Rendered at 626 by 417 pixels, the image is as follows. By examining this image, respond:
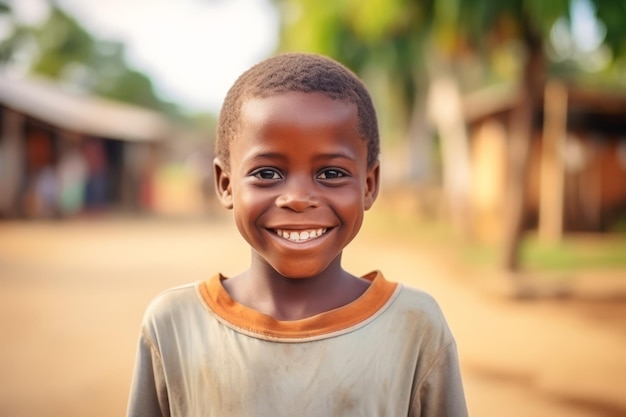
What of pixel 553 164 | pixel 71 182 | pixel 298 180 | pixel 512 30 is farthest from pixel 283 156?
pixel 71 182

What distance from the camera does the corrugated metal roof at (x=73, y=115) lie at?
51.4ft

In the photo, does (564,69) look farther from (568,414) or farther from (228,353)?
(228,353)

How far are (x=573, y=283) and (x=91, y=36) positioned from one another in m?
37.5

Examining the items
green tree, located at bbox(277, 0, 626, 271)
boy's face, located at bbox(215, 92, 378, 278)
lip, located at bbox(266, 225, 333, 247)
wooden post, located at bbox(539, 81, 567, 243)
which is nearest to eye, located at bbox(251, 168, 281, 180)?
boy's face, located at bbox(215, 92, 378, 278)

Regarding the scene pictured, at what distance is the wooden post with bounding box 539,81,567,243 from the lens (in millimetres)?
11148

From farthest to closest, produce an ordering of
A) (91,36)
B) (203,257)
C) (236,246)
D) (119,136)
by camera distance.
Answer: (91,36) < (119,136) < (236,246) < (203,257)

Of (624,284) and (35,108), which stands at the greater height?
(35,108)

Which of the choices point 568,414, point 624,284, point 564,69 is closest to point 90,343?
point 568,414

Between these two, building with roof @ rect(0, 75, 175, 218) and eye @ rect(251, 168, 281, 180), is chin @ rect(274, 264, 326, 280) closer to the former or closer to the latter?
eye @ rect(251, 168, 281, 180)

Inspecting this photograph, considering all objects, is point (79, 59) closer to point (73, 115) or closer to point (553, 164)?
point (73, 115)

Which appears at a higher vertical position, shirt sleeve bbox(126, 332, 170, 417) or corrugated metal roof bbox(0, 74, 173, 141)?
corrugated metal roof bbox(0, 74, 173, 141)

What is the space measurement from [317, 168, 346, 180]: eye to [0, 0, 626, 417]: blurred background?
2.88 metres

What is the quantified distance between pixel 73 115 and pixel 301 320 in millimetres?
17434

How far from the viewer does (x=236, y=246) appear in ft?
36.8
